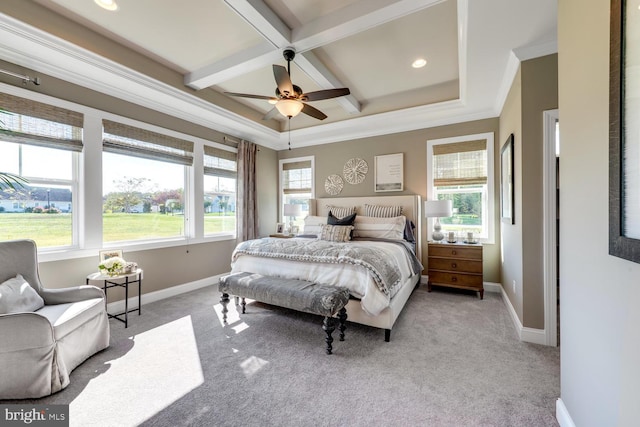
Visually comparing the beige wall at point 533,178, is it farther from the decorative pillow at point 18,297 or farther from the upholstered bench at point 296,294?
the decorative pillow at point 18,297

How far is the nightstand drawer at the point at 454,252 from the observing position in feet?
12.0

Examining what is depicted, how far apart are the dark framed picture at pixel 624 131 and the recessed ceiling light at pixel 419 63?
2.54 metres

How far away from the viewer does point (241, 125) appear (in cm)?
453

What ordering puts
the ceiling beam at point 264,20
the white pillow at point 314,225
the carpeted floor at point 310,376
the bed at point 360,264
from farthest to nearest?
the white pillow at point 314,225
the bed at point 360,264
the ceiling beam at point 264,20
the carpeted floor at point 310,376

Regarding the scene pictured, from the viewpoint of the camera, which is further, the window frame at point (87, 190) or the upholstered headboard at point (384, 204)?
the upholstered headboard at point (384, 204)

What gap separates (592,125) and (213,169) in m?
4.57

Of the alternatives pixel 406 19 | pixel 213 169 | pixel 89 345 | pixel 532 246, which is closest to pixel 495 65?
pixel 406 19

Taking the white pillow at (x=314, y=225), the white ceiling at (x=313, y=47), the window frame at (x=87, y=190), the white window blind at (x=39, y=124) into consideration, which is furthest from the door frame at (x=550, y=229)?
the white window blind at (x=39, y=124)

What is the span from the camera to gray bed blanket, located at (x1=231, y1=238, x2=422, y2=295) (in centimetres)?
253

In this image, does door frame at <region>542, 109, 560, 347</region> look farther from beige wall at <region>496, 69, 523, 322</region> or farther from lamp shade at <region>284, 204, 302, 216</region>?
lamp shade at <region>284, 204, 302, 216</region>

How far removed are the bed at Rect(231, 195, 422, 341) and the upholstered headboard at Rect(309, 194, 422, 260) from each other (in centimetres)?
8

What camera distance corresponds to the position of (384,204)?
15.3 feet

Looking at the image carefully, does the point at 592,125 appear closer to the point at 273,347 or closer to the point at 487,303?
the point at 273,347

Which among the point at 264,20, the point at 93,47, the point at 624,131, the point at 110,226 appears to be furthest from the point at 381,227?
the point at 93,47
